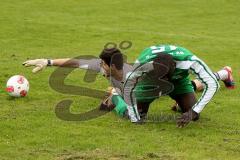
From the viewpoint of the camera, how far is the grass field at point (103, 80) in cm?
847

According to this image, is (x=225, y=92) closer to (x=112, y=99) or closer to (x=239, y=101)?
(x=239, y=101)

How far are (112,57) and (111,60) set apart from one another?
8 cm

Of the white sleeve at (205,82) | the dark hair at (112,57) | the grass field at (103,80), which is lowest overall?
the grass field at (103,80)

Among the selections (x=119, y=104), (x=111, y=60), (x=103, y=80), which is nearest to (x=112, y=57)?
(x=111, y=60)

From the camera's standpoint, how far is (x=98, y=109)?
11.3 metres

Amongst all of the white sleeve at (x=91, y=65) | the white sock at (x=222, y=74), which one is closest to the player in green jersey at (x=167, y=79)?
the white sleeve at (x=91, y=65)

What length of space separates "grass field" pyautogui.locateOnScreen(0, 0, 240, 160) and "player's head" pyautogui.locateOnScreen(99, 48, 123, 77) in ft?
3.19

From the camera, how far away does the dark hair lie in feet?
33.2

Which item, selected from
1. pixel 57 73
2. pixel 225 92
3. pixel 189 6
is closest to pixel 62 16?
pixel 189 6

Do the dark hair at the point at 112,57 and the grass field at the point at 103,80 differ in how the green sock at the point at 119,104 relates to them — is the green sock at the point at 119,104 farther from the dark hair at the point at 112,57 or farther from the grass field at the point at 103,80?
the dark hair at the point at 112,57

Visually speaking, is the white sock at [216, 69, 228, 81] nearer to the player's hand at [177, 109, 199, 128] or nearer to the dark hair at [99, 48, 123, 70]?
the dark hair at [99, 48, 123, 70]

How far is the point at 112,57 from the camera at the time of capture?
10141mm

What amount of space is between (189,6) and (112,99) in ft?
95.2

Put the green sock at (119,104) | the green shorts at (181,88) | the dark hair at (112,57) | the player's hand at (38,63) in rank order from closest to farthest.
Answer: the dark hair at (112,57), the player's hand at (38,63), the green sock at (119,104), the green shorts at (181,88)
